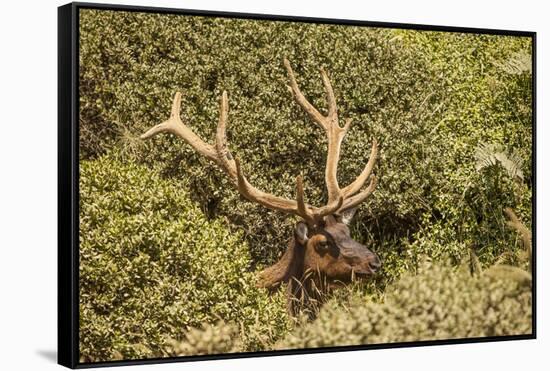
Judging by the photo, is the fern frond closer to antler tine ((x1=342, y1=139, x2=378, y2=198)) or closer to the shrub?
the shrub

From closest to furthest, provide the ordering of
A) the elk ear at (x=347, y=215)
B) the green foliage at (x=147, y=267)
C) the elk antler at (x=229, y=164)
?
1. the green foliage at (x=147, y=267)
2. the elk antler at (x=229, y=164)
3. the elk ear at (x=347, y=215)

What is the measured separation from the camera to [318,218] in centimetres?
1041

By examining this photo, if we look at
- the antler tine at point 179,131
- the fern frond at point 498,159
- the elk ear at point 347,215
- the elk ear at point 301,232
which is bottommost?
the elk ear at point 301,232

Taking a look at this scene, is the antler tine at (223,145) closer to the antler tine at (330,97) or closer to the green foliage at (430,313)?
the antler tine at (330,97)

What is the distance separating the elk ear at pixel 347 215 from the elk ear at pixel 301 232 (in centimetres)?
34

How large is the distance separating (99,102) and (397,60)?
8.62 feet

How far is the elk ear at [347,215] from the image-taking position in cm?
1055

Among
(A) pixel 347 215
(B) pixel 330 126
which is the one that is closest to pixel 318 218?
(A) pixel 347 215

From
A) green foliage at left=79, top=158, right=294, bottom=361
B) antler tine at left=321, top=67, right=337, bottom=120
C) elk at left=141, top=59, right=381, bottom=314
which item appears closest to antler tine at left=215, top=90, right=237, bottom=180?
elk at left=141, top=59, right=381, bottom=314

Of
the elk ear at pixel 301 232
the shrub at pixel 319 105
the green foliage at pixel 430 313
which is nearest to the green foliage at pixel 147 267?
the shrub at pixel 319 105

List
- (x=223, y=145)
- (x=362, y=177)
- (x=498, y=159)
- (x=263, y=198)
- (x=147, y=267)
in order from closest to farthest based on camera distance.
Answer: (x=147, y=267), (x=223, y=145), (x=263, y=198), (x=362, y=177), (x=498, y=159)

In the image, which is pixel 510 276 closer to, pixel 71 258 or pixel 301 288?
pixel 301 288

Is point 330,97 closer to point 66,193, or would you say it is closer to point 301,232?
point 301,232

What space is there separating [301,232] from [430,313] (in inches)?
54.2
